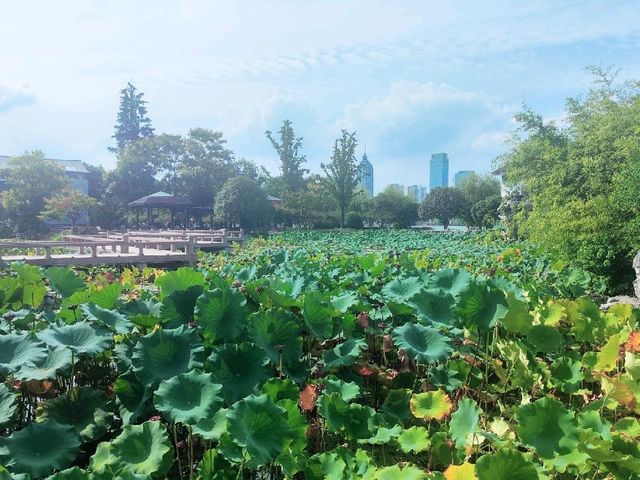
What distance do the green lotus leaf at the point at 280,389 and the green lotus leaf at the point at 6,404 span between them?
810 mm

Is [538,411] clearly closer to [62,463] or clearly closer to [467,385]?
[467,385]

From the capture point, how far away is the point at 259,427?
153 cm

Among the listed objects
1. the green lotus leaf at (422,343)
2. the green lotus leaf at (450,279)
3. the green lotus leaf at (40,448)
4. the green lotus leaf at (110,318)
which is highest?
the green lotus leaf at (450,279)

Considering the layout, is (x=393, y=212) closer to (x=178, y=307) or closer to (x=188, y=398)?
(x=178, y=307)

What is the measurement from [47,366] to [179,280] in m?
0.75

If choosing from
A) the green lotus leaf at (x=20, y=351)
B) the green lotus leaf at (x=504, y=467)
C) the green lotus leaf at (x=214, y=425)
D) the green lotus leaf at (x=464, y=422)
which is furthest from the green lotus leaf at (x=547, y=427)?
the green lotus leaf at (x=20, y=351)

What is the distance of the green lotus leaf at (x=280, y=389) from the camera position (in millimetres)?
1858

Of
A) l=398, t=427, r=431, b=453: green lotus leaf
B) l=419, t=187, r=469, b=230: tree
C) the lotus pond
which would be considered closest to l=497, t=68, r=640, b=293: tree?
the lotus pond

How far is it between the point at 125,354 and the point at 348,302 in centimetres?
105

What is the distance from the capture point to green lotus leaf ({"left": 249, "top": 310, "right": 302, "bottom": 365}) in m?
2.09

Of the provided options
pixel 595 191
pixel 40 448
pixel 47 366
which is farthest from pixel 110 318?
pixel 595 191

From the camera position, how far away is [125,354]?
6.82 ft

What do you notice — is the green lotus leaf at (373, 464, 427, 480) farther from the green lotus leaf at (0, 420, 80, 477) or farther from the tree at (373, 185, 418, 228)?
the tree at (373, 185, 418, 228)

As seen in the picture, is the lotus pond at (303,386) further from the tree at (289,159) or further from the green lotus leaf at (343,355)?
the tree at (289,159)
